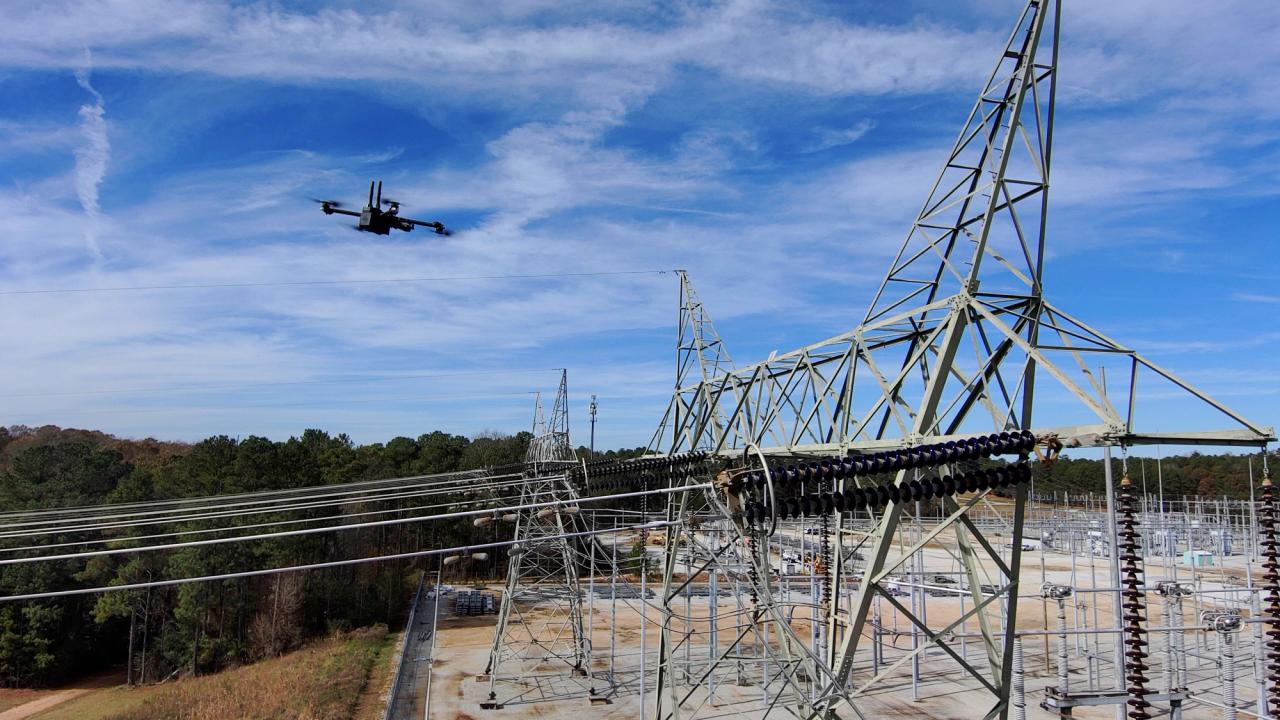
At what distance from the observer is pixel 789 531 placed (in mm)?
76250

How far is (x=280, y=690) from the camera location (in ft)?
90.0

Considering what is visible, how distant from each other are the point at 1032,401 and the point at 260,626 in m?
36.9

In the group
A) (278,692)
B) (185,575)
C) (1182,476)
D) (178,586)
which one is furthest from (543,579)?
(1182,476)

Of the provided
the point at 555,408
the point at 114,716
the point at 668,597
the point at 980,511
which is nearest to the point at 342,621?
the point at 114,716

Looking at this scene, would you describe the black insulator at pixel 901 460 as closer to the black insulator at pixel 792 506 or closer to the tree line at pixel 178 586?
the black insulator at pixel 792 506

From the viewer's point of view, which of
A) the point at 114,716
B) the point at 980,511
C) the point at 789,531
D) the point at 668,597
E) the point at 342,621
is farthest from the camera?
the point at 789,531

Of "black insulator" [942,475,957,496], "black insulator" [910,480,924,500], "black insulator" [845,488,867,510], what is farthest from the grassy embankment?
"black insulator" [942,475,957,496]

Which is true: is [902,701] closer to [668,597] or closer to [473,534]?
[668,597]

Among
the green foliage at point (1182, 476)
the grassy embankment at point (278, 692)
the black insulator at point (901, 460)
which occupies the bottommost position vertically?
the grassy embankment at point (278, 692)

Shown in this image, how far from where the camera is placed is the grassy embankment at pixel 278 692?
24.6m

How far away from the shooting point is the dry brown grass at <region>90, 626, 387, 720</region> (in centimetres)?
2455

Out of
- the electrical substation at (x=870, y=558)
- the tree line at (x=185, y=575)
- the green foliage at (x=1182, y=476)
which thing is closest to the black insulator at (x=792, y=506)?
the electrical substation at (x=870, y=558)

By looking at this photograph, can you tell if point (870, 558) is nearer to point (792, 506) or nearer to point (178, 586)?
point (792, 506)

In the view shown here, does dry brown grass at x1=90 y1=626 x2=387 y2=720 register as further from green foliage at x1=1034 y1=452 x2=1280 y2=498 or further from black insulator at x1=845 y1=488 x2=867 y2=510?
green foliage at x1=1034 y1=452 x2=1280 y2=498
